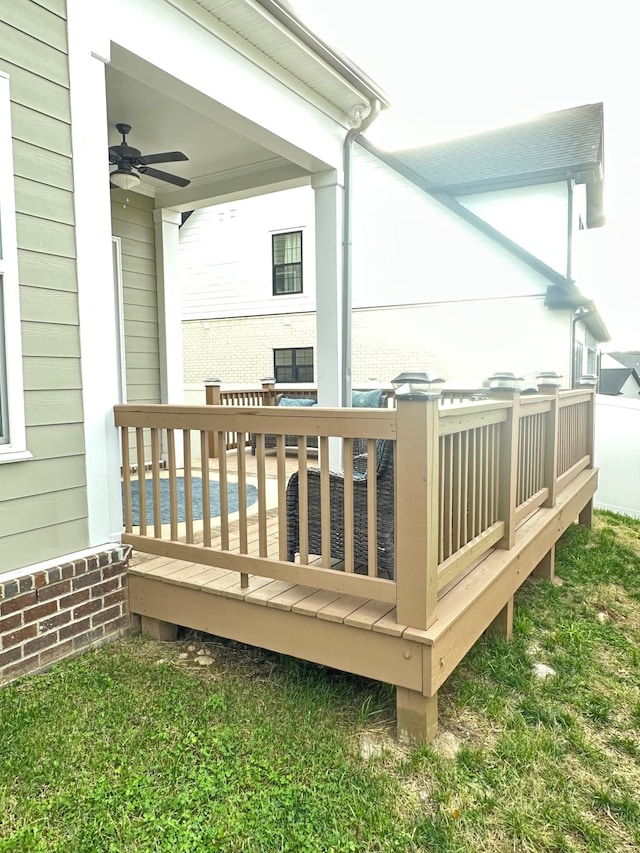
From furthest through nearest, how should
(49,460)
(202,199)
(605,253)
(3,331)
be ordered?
(605,253) < (202,199) < (49,460) < (3,331)

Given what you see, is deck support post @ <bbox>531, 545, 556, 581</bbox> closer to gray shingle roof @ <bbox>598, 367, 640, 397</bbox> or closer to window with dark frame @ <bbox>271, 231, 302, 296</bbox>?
window with dark frame @ <bbox>271, 231, 302, 296</bbox>

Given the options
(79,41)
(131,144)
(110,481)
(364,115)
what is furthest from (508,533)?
(131,144)

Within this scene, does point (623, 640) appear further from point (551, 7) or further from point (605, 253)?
point (605, 253)

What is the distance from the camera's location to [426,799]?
6.88ft

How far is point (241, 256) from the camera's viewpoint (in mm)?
13055

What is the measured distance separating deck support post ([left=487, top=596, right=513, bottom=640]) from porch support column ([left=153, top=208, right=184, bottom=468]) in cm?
393

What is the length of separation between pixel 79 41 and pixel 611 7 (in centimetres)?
1347

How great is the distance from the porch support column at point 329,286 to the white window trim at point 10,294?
2.83 m

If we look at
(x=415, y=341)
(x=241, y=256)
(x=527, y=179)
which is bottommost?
(x=415, y=341)

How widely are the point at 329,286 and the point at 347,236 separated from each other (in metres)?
0.45

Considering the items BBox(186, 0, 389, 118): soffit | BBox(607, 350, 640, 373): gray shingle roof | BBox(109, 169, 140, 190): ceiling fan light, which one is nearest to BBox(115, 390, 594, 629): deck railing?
BBox(186, 0, 389, 118): soffit

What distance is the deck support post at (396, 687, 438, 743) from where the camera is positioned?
2.38 meters

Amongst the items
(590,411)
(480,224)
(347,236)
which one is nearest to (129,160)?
(347,236)

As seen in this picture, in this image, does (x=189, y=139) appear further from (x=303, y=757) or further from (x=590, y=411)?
(x=590, y=411)
